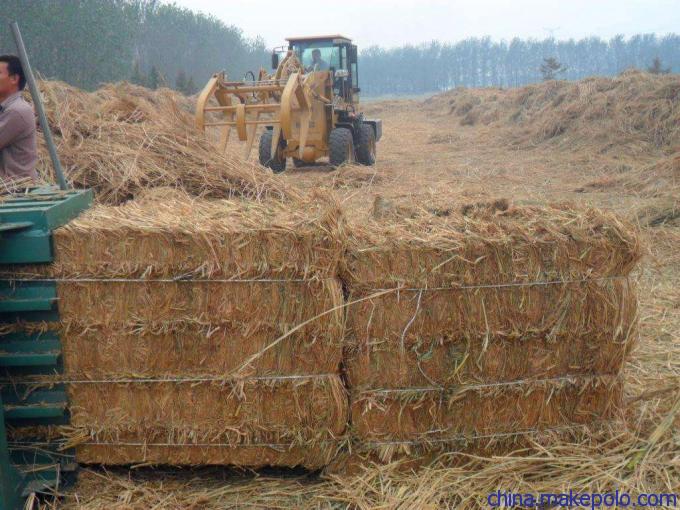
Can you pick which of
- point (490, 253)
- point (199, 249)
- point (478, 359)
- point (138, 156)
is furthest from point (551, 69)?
point (199, 249)

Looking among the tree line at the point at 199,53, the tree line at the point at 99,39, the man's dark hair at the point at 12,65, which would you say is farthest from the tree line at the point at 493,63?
the man's dark hair at the point at 12,65

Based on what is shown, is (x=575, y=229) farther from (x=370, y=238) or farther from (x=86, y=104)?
(x=86, y=104)

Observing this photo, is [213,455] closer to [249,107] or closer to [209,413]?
[209,413]

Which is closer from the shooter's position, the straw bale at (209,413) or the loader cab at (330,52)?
the straw bale at (209,413)

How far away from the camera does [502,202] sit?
143 inches

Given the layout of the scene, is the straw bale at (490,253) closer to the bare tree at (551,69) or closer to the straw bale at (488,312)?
the straw bale at (488,312)

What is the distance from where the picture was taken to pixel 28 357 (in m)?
3.02

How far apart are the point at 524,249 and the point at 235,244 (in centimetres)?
142

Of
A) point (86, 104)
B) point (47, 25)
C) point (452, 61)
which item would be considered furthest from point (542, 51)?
point (86, 104)

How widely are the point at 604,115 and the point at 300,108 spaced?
11.1 metres

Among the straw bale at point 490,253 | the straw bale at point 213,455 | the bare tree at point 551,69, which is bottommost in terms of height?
the straw bale at point 213,455

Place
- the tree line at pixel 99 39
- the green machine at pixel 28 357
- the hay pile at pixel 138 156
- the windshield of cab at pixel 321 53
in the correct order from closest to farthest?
the green machine at pixel 28 357, the hay pile at pixel 138 156, the windshield of cab at pixel 321 53, the tree line at pixel 99 39

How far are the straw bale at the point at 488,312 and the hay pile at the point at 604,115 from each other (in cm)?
1404

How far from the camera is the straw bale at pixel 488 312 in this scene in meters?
3.09
